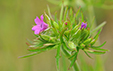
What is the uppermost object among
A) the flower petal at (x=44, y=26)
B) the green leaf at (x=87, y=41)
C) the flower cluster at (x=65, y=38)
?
the flower petal at (x=44, y=26)

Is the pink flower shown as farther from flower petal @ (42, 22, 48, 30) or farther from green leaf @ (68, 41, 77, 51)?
green leaf @ (68, 41, 77, 51)

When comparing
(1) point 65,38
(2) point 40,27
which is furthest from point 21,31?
(1) point 65,38

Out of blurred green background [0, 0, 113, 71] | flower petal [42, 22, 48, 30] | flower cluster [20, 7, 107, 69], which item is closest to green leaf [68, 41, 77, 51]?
flower cluster [20, 7, 107, 69]

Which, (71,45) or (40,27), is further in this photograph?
(40,27)

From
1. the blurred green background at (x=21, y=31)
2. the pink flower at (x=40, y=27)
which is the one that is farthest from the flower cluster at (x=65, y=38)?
the blurred green background at (x=21, y=31)

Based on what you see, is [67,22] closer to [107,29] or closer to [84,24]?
[84,24]

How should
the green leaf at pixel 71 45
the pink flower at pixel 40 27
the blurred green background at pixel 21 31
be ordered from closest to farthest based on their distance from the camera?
1. the green leaf at pixel 71 45
2. the pink flower at pixel 40 27
3. the blurred green background at pixel 21 31

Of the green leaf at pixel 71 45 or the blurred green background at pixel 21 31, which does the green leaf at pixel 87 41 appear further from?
the blurred green background at pixel 21 31

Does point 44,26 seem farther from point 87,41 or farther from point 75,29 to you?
point 87,41

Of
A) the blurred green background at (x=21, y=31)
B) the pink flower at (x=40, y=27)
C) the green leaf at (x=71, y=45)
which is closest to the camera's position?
the green leaf at (x=71, y=45)

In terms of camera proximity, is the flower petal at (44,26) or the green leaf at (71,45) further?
the flower petal at (44,26)

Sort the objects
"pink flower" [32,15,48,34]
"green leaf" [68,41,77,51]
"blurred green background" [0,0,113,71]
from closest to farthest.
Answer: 1. "green leaf" [68,41,77,51]
2. "pink flower" [32,15,48,34]
3. "blurred green background" [0,0,113,71]

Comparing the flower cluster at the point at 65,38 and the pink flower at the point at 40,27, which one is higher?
the pink flower at the point at 40,27
